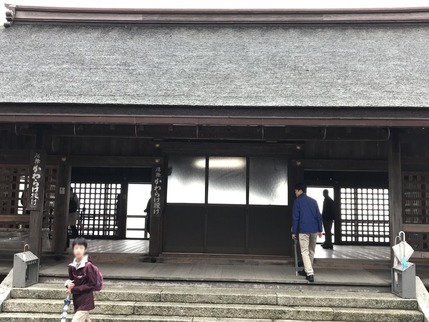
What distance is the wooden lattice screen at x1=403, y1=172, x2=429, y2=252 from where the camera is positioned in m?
8.06

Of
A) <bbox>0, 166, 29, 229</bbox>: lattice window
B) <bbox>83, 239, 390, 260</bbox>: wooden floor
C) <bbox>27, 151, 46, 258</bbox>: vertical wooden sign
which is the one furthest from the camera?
<bbox>83, 239, 390, 260</bbox>: wooden floor

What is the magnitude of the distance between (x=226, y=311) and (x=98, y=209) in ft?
29.8

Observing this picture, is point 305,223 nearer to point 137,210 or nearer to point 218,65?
point 218,65

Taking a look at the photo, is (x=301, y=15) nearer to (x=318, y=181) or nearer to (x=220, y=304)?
(x=318, y=181)

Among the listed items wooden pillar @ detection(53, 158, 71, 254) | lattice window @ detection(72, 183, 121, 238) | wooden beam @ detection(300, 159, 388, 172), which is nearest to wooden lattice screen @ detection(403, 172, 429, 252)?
wooden beam @ detection(300, 159, 388, 172)

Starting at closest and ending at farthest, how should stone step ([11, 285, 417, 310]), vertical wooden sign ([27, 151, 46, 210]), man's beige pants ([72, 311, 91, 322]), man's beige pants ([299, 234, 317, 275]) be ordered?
man's beige pants ([72, 311, 91, 322]), stone step ([11, 285, 417, 310]), man's beige pants ([299, 234, 317, 275]), vertical wooden sign ([27, 151, 46, 210])

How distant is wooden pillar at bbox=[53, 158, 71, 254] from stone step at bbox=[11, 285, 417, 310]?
2.57 meters

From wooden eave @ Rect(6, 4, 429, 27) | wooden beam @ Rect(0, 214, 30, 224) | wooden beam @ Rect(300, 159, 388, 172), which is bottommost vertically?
wooden beam @ Rect(0, 214, 30, 224)

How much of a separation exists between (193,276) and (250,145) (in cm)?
317

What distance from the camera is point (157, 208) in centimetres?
832

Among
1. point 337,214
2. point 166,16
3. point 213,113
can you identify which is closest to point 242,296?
point 213,113

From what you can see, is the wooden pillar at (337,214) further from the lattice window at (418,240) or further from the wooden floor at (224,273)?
the wooden floor at (224,273)

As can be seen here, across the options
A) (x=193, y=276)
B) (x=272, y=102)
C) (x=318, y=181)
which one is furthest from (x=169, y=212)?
(x=318, y=181)

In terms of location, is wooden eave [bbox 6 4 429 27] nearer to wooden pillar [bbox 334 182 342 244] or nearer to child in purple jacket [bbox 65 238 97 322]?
wooden pillar [bbox 334 182 342 244]
